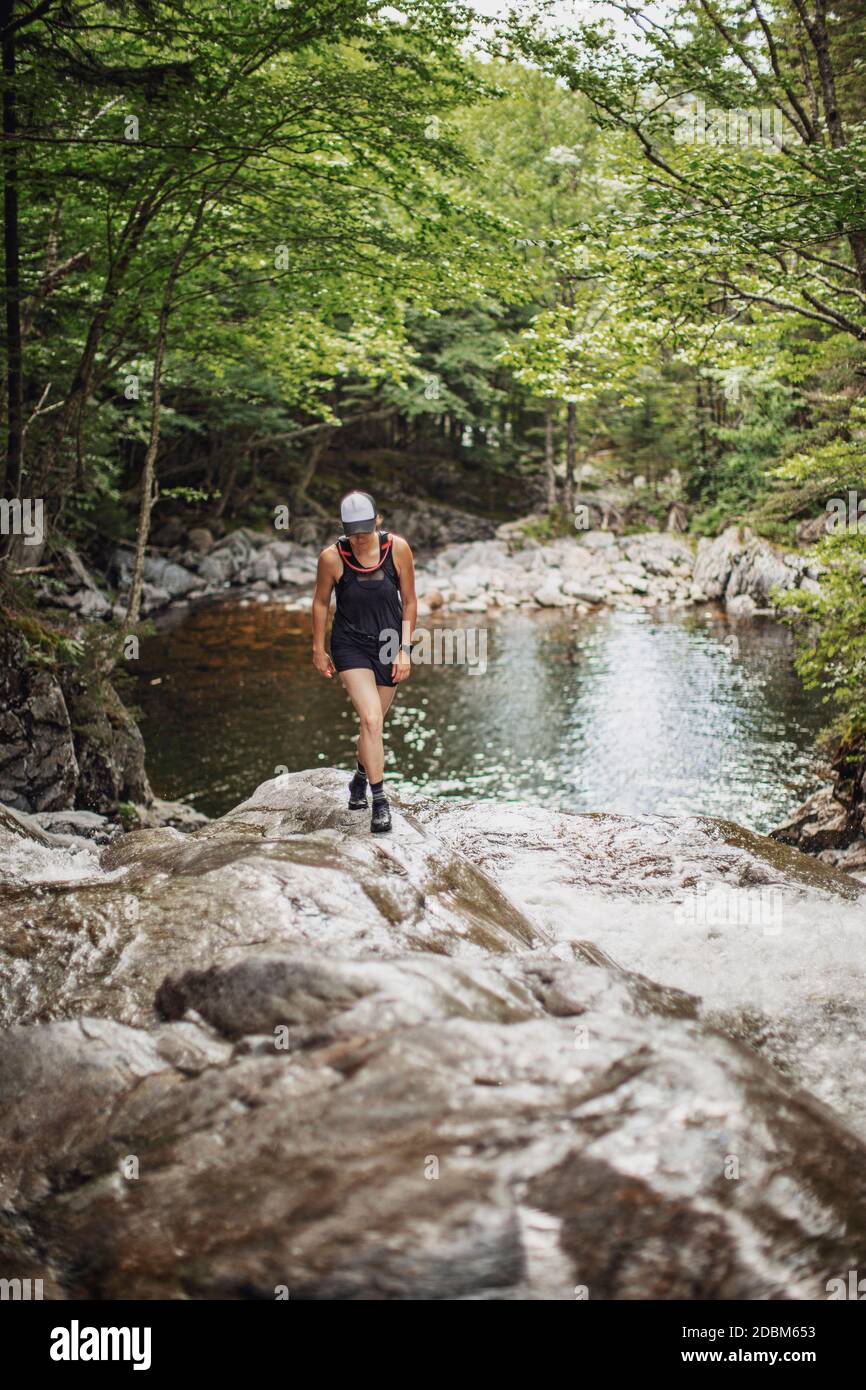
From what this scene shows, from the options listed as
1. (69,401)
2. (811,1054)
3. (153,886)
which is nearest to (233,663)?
(69,401)

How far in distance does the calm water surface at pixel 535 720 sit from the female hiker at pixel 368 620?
676 centimetres

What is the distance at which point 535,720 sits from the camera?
653 inches

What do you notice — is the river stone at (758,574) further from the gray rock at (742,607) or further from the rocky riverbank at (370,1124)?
the rocky riverbank at (370,1124)

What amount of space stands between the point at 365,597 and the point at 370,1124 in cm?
382

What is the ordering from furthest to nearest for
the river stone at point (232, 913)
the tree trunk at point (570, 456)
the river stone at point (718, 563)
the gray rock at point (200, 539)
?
1. the tree trunk at point (570, 456)
2. the gray rock at point (200, 539)
3. the river stone at point (718, 563)
4. the river stone at point (232, 913)

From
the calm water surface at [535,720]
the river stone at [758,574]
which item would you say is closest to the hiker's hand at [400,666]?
the calm water surface at [535,720]

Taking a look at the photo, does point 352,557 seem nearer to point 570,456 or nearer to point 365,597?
point 365,597

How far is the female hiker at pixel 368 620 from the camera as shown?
243 inches

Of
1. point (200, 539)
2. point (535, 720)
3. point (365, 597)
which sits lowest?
point (535, 720)

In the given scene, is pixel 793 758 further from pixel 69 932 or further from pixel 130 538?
pixel 130 538

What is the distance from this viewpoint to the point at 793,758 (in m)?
13.9

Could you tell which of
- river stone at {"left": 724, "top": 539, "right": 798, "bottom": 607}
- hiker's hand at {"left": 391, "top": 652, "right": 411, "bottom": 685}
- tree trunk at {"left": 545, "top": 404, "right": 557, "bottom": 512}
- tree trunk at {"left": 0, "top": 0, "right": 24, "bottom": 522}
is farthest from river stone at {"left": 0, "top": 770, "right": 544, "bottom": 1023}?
tree trunk at {"left": 545, "top": 404, "right": 557, "bottom": 512}

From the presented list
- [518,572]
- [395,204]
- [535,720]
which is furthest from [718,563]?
[395,204]

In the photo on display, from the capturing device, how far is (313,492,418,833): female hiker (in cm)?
616
